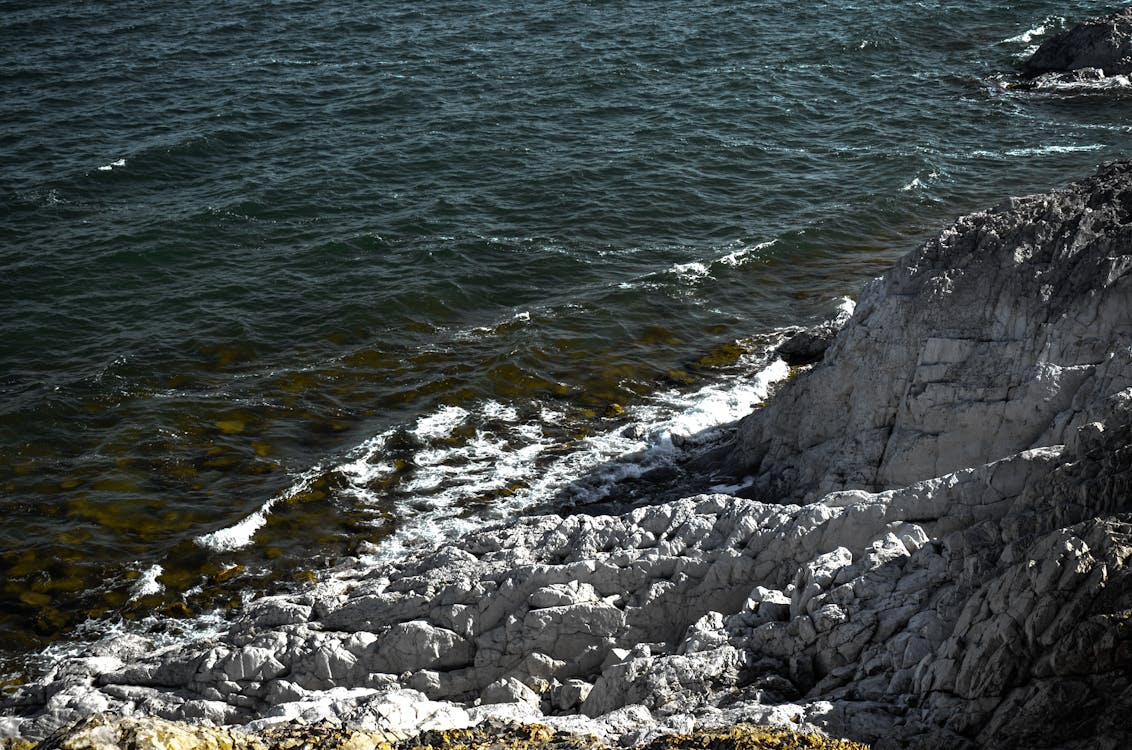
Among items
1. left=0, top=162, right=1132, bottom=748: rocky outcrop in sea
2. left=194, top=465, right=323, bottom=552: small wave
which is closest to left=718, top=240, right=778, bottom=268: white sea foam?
left=0, top=162, right=1132, bottom=748: rocky outcrop in sea

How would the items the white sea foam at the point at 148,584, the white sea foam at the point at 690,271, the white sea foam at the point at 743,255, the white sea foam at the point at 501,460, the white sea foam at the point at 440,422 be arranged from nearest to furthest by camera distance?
the white sea foam at the point at 148,584, the white sea foam at the point at 501,460, the white sea foam at the point at 440,422, the white sea foam at the point at 690,271, the white sea foam at the point at 743,255

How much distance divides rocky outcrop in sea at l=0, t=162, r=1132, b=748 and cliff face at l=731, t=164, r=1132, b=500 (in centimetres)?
4

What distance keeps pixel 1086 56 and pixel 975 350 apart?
125ft

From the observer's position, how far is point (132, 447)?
25344 mm

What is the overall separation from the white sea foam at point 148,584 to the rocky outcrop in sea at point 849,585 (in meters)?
1.97

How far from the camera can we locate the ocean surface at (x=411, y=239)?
77.4 feet

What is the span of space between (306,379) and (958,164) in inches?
1041

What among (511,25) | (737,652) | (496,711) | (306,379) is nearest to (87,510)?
(306,379)

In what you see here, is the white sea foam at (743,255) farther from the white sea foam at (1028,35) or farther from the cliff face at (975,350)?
the white sea foam at (1028,35)

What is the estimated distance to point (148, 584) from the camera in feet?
69.1

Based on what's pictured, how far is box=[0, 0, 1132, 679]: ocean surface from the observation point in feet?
77.4

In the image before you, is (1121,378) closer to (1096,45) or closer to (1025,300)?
(1025,300)

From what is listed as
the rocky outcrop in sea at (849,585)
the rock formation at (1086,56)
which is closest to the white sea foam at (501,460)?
the rocky outcrop in sea at (849,585)

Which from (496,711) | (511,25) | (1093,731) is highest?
(511,25)
